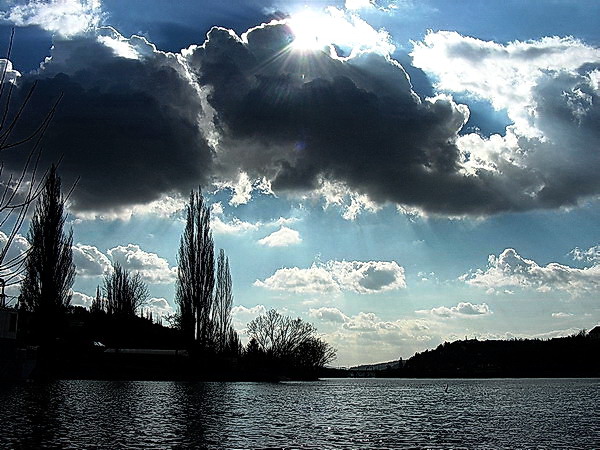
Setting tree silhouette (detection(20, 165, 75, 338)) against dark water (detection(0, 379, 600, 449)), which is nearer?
dark water (detection(0, 379, 600, 449))

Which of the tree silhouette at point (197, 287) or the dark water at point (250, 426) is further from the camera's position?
the tree silhouette at point (197, 287)

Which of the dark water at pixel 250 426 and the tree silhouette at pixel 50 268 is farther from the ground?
the tree silhouette at pixel 50 268

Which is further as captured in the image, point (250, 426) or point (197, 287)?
point (197, 287)

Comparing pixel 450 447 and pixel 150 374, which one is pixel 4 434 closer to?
pixel 450 447

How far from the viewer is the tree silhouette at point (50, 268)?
6875 cm

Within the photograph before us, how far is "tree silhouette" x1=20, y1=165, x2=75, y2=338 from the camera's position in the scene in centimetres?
6875

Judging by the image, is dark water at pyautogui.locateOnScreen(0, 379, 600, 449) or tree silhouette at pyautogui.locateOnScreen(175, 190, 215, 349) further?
tree silhouette at pyautogui.locateOnScreen(175, 190, 215, 349)

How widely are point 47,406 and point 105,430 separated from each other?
38.9ft

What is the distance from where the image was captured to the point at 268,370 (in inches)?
4574

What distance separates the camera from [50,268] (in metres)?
69.1

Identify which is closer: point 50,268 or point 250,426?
point 250,426

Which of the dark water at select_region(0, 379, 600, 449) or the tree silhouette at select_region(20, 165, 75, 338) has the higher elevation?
the tree silhouette at select_region(20, 165, 75, 338)

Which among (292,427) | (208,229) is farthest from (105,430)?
(208,229)

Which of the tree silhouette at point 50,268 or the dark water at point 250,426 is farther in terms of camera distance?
the tree silhouette at point 50,268
